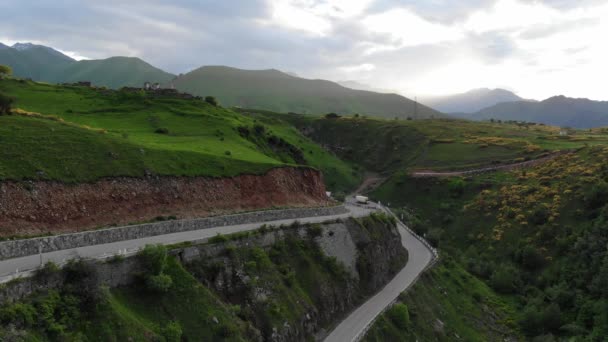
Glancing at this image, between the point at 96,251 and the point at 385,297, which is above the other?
the point at 96,251

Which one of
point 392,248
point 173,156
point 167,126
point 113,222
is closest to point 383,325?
point 392,248

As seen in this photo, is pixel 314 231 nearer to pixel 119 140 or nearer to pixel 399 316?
pixel 399 316

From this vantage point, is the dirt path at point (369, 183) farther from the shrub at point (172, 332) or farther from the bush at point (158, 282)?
the shrub at point (172, 332)

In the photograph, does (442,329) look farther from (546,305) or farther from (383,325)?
(546,305)

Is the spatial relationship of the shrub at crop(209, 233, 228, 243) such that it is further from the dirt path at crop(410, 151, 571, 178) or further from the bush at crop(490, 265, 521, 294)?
the dirt path at crop(410, 151, 571, 178)

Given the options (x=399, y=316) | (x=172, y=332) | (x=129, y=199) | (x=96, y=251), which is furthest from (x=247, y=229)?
(x=399, y=316)

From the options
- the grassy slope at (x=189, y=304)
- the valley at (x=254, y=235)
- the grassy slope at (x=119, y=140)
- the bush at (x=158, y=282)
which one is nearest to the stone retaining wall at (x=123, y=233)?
the valley at (x=254, y=235)

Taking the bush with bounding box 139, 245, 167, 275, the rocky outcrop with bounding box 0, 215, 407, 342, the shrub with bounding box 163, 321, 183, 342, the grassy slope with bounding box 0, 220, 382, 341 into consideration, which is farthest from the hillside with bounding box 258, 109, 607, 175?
the shrub with bounding box 163, 321, 183, 342
